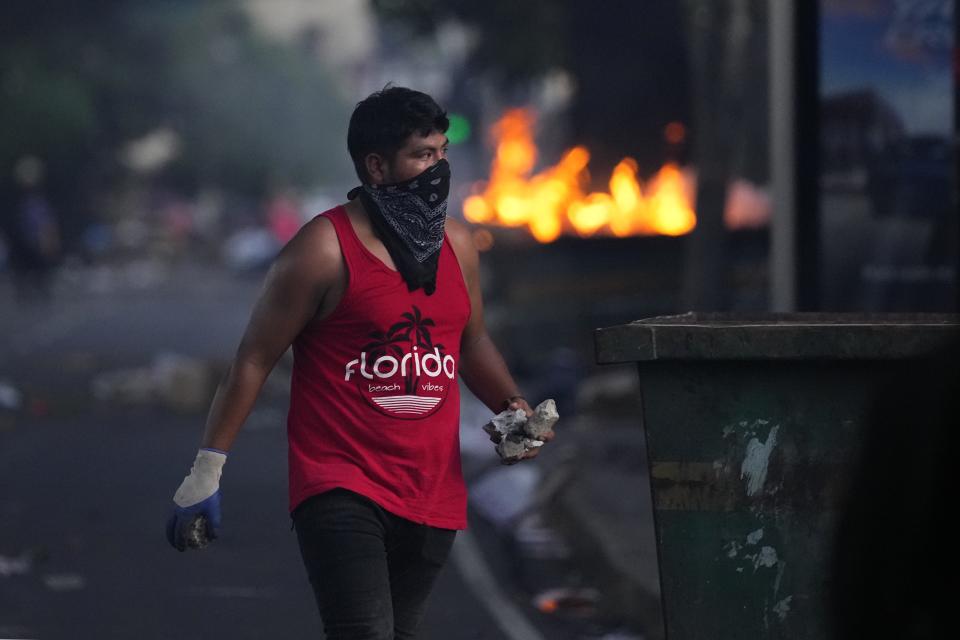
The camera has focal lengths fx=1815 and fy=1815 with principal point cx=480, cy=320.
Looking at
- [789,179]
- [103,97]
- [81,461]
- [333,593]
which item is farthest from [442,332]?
[103,97]

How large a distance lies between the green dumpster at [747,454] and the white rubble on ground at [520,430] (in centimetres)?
21

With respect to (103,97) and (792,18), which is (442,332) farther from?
(103,97)

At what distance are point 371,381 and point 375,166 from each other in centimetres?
52

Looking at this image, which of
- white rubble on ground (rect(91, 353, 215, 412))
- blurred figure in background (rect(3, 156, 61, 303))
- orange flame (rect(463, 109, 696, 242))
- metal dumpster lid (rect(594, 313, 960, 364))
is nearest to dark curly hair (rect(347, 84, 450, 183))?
metal dumpster lid (rect(594, 313, 960, 364))

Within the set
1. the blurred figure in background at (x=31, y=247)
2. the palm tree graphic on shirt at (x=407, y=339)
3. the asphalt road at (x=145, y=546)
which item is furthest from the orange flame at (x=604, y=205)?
the palm tree graphic on shirt at (x=407, y=339)

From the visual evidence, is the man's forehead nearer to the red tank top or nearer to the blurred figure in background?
the red tank top

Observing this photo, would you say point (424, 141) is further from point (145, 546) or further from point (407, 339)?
point (145, 546)

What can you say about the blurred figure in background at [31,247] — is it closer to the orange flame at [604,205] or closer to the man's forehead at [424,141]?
the orange flame at [604,205]

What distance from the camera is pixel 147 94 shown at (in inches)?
2502

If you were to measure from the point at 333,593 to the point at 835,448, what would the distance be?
4.08ft

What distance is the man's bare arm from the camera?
4133 mm

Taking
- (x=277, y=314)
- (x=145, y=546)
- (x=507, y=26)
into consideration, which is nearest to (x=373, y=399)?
(x=277, y=314)

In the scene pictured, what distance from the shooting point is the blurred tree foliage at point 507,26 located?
830 inches

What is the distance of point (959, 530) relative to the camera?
1632 mm
